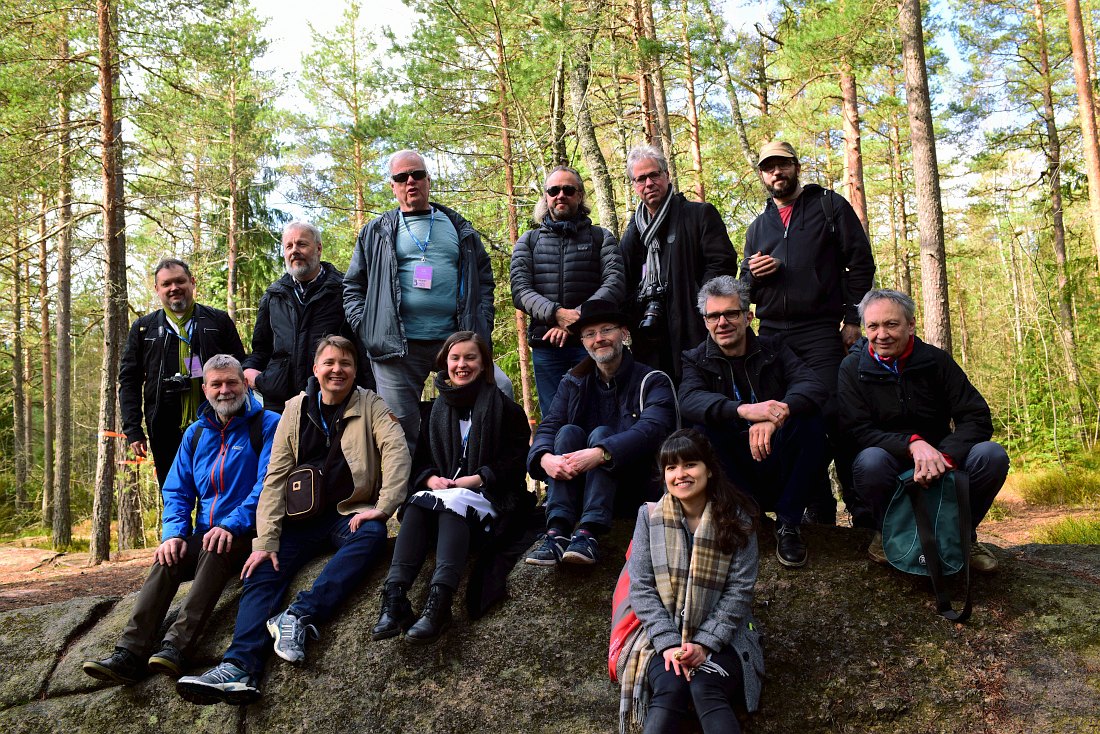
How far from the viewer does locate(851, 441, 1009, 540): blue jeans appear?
363 centimetres

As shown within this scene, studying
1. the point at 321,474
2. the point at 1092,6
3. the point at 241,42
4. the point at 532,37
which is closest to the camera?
the point at 321,474

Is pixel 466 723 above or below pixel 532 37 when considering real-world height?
below

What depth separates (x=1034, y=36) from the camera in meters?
19.1

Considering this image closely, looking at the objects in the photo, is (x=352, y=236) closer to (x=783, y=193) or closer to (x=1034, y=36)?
(x=783, y=193)

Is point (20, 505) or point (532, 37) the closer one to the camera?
point (532, 37)

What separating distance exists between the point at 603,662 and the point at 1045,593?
7.88ft

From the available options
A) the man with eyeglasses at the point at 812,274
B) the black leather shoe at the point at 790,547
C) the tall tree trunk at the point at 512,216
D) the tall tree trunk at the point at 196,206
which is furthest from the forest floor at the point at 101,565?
the tall tree trunk at the point at 196,206

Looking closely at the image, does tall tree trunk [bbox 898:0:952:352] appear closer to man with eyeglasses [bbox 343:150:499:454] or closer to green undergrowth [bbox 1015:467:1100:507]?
green undergrowth [bbox 1015:467:1100:507]

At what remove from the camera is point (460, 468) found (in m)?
4.22

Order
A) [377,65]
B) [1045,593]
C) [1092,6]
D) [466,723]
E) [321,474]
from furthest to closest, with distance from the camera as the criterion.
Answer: [1092,6] → [377,65] → [321,474] → [1045,593] → [466,723]

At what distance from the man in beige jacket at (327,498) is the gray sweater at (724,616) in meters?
1.62

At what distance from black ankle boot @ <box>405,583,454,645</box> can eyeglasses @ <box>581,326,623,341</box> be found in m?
1.66

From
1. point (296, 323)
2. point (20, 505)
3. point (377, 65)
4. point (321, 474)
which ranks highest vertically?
point (377, 65)

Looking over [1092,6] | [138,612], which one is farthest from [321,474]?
[1092,6]
